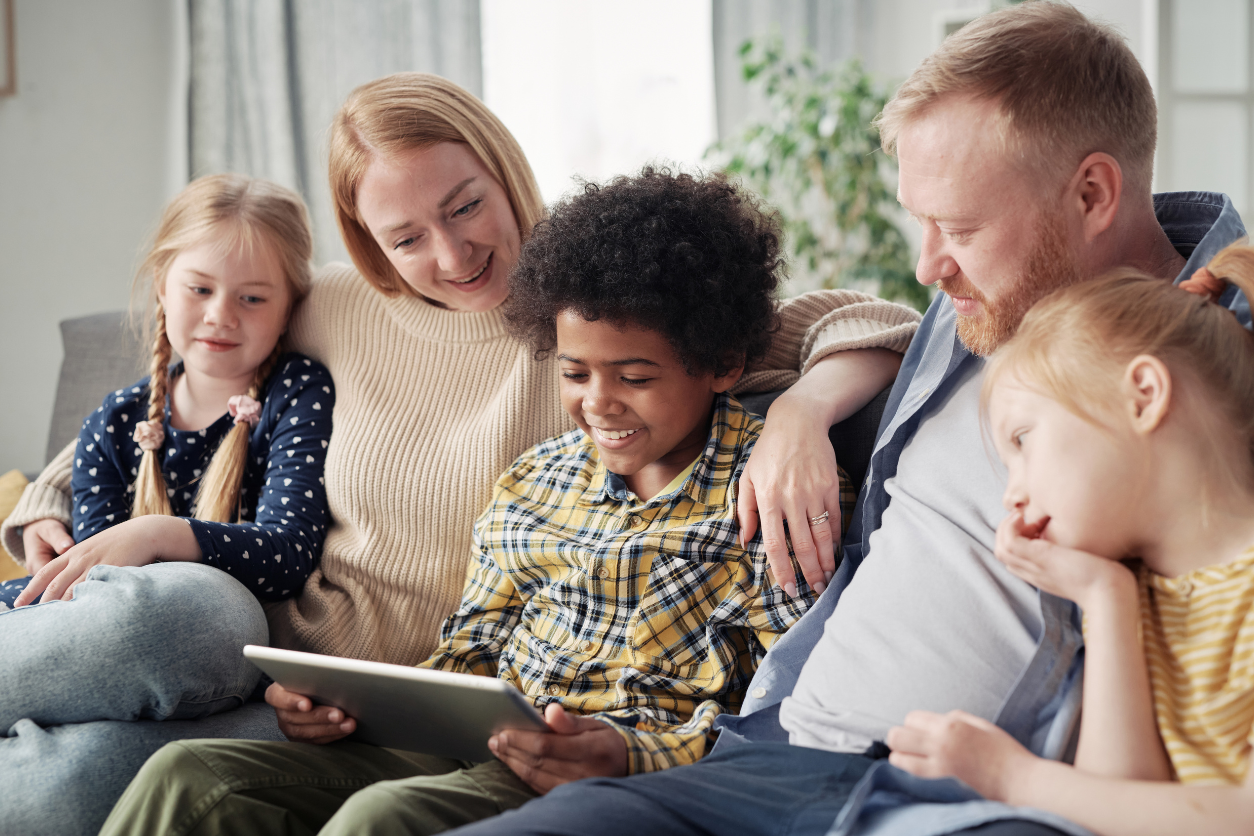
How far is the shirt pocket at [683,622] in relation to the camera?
117cm

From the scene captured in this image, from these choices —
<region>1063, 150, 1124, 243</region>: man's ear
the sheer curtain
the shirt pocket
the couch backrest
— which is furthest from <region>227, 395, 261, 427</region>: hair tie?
the sheer curtain

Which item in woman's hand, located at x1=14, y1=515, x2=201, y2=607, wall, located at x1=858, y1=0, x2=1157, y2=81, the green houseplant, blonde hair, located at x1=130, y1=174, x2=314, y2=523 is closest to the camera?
woman's hand, located at x1=14, y1=515, x2=201, y2=607

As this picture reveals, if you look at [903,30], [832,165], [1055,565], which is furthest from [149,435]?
[903,30]

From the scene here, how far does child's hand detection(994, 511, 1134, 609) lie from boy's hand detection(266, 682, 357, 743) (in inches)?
29.2

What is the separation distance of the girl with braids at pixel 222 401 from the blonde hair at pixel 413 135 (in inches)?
6.7

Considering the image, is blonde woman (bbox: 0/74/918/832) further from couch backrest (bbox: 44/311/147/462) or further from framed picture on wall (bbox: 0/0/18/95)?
framed picture on wall (bbox: 0/0/18/95)

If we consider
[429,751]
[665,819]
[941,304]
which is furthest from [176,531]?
[941,304]

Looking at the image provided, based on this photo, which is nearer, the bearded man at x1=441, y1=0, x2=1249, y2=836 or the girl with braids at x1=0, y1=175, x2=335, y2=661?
the bearded man at x1=441, y1=0, x2=1249, y2=836

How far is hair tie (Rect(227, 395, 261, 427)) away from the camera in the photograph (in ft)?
5.35

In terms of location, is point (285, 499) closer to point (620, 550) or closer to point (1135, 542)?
point (620, 550)

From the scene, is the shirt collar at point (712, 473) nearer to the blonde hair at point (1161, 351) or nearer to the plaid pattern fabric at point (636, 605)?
the plaid pattern fabric at point (636, 605)

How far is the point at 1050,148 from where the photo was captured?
106 centimetres

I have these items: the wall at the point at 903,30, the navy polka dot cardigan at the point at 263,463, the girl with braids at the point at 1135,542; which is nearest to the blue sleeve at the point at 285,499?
the navy polka dot cardigan at the point at 263,463

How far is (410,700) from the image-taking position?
39.3 inches
